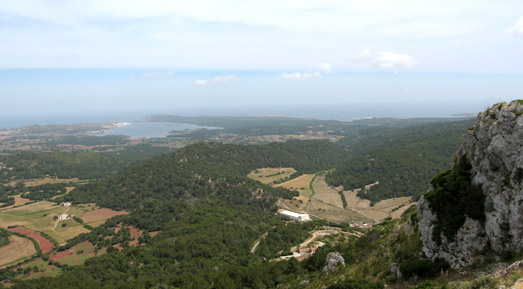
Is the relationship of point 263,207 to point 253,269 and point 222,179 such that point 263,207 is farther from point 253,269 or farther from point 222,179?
point 253,269

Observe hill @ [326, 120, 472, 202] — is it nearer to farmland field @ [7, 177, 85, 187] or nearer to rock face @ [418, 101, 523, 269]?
rock face @ [418, 101, 523, 269]

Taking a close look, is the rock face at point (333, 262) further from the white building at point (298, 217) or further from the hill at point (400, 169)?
the hill at point (400, 169)

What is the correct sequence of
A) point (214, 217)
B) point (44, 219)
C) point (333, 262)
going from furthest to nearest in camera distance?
point (44, 219) < point (214, 217) < point (333, 262)

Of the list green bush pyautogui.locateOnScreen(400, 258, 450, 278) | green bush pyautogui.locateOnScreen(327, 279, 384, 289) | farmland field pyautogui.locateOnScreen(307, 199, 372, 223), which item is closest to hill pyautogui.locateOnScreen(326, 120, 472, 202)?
farmland field pyautogui.locateOnScreen(307, 199, 372, 223)

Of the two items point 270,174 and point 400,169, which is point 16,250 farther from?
point 400,169

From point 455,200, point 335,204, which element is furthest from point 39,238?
point 455,200

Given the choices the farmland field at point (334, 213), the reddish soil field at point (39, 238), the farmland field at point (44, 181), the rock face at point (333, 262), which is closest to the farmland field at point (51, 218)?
the reddish soil field at point (39, 238)
